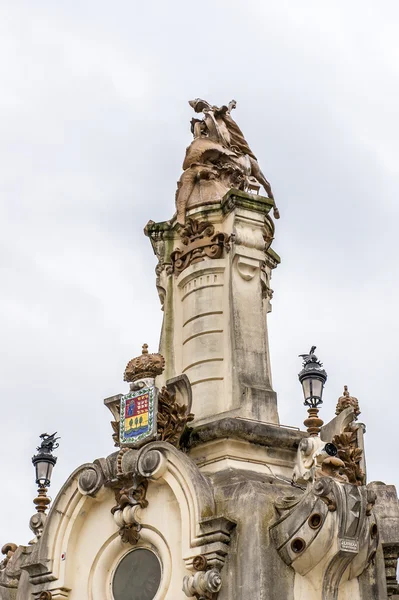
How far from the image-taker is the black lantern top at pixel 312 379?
1678cm

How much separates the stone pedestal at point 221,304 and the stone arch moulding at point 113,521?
64.4 inches

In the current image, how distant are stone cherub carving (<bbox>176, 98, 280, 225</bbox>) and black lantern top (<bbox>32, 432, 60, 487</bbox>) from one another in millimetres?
4187

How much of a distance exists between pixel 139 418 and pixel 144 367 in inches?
33.5

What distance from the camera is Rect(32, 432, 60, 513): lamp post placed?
2036 centimetres

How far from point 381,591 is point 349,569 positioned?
864 millimetres

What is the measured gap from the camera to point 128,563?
17.8 metres

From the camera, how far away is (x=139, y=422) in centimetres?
1808

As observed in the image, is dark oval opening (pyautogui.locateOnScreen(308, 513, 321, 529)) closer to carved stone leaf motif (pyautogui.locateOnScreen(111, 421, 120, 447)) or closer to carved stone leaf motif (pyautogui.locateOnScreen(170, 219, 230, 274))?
carved stone leaf motif (pyautogui.locateOnScreen(111, 421, 120, 447))

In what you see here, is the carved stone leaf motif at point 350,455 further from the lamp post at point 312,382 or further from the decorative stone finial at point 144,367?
the decorative stone finial at point 144,367

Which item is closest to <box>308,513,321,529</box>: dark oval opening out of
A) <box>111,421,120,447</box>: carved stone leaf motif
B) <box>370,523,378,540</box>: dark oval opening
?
<box>370,523,378,540</box>: dark oval opening

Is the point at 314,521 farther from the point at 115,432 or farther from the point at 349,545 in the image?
the point at 115,432

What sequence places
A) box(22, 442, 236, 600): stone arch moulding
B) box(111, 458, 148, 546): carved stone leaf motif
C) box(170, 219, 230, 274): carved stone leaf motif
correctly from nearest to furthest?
box(22, 442, 236, 600): stone arch moulding < box(111, 458, 148, 546): carved stone leaf motif < box(170, 219, 230, 274): carved stone leaf motif

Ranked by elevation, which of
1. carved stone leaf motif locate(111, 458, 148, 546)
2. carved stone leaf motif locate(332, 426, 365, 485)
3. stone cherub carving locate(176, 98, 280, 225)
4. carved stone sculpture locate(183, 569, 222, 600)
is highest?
stone cherub carving locate(176, 98, 280, 225)

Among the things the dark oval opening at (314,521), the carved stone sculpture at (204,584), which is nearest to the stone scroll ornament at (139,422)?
the carved stone sculpture at (204,584)
